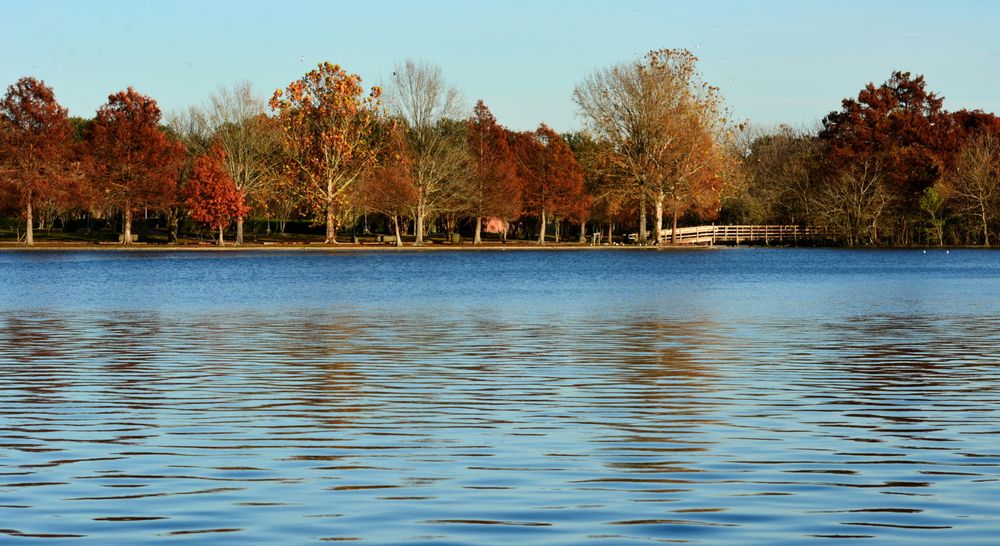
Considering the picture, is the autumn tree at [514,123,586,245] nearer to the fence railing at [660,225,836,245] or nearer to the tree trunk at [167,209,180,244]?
the fence railing at [660,225,836,245]

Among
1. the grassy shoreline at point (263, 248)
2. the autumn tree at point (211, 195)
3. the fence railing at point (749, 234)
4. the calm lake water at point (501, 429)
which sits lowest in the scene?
the calm lake water at point (501, 429)

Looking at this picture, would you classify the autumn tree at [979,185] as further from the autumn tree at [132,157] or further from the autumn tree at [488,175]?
the autumn tree at [132,157]

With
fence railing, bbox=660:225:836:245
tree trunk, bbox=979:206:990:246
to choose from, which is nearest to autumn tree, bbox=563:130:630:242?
fence railing, bbox=660:225:836:245

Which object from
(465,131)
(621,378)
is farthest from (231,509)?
(465,131)

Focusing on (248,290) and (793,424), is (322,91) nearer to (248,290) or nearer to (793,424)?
(248,290)

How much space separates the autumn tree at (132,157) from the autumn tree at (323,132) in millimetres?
10173

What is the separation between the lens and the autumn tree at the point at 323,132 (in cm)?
11106

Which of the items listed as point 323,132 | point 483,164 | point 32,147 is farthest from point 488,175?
point 32,147

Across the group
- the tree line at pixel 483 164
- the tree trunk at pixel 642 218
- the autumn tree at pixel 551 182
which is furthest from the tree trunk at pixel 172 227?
the tree trunk at pixel 642 218

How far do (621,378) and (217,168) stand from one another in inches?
3936

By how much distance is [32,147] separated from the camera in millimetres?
107438

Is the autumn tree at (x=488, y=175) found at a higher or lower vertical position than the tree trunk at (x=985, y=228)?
higher

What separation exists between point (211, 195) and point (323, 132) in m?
11.6

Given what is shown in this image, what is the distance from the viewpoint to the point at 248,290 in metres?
51.2
